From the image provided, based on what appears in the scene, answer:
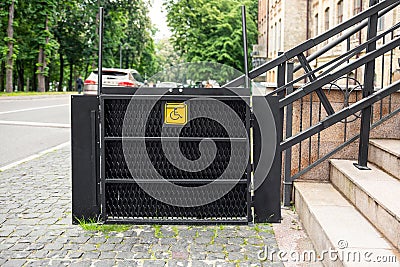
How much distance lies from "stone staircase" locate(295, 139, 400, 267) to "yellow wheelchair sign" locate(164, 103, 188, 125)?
136 cm

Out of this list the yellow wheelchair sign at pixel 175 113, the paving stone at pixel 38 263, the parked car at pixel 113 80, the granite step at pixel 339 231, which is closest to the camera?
the granite step at pixel 339 231

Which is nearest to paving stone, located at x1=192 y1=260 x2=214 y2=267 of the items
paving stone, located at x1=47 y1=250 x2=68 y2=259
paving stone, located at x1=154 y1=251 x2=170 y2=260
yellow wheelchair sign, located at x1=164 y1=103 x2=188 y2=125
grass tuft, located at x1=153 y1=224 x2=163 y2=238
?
paving stone, located at x1=154 y1=251 x2=170 y2=260

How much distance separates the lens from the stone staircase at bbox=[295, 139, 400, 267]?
3.19m

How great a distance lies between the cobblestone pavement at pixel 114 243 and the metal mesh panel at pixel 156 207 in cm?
14

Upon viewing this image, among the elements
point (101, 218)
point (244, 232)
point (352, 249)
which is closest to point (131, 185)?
point (101, 218)

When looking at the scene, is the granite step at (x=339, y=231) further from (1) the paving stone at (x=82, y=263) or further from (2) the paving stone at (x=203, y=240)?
(1) the paving stone at (x=82, y=263)

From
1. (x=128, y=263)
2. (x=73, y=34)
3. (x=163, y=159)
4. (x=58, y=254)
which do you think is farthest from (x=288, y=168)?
(x=73, y=34)

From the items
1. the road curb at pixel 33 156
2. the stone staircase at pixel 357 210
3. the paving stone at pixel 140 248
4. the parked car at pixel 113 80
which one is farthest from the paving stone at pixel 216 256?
the parked car at pixel 113 80

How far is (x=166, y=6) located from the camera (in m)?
41.9

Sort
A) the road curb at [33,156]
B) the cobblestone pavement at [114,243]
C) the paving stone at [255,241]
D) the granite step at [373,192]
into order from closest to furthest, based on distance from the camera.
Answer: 1. the granite step at [373,192]
2. the cobblestone pavement at [114,243]
3. the paving stone at [255,241]
4. the road curb at [33,156]

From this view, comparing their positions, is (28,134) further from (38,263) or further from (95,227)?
(38,263)

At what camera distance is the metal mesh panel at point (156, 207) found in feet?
14.6

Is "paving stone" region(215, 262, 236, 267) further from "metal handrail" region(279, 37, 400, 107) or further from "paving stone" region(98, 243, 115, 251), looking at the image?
"metal handrail" region(279, 37, 400, 107)

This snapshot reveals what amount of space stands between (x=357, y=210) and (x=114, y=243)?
2.08 m
